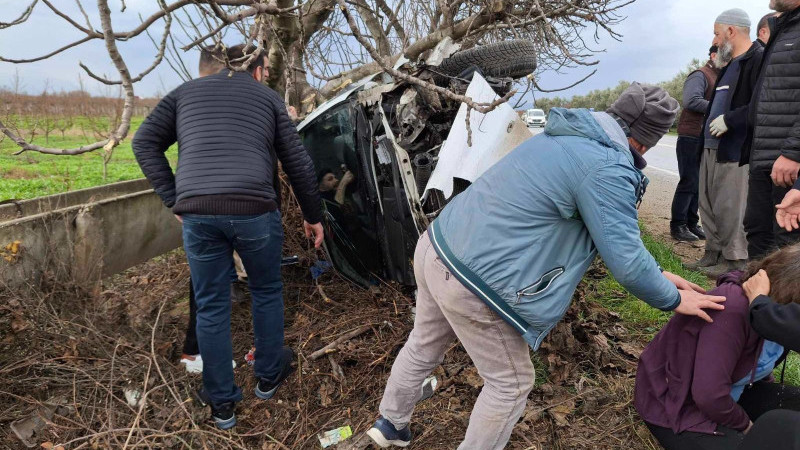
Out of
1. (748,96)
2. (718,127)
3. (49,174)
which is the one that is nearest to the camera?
(748,96)

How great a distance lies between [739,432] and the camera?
2068 millimetres

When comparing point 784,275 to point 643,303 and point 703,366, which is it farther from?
point 643,303

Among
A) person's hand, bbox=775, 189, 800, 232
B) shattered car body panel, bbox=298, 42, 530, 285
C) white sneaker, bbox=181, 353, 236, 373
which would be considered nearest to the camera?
person's hand, bbox=775, 189, 800, 232

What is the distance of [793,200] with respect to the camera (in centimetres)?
280

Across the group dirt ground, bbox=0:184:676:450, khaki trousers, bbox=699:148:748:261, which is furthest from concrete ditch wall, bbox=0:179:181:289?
khaki trousers, bbox=699:148:748:261

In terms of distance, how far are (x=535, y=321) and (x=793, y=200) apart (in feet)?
6.57

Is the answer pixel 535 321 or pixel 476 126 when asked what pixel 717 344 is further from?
pixel 476 126

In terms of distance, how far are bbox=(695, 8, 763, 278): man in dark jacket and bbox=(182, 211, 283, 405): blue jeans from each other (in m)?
3.69

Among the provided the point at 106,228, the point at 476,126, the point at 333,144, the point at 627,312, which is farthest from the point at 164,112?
the point at 627,312

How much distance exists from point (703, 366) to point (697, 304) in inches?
10.1

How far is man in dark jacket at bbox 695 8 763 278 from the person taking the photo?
4012mm

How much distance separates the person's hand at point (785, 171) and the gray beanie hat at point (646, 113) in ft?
5.01

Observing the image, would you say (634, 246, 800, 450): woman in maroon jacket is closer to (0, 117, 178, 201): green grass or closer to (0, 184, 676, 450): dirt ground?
(0, 184, 676, 450): dirt ground

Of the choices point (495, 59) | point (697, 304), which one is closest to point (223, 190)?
point (697, 304)
